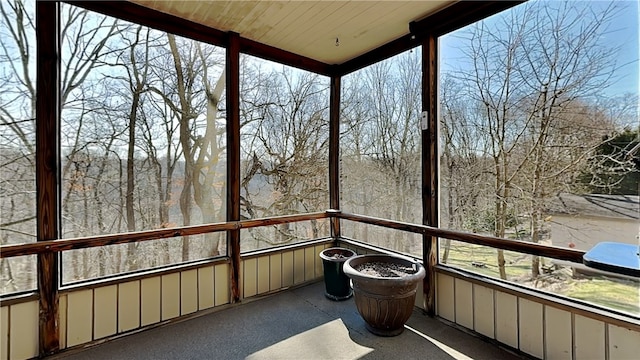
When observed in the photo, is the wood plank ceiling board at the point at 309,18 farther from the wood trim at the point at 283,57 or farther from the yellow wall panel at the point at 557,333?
the yellow wall panel at the point at 557,333

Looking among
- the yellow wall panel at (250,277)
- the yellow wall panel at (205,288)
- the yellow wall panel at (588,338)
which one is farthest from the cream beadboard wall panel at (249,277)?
the yellow wall panel at (588,338)

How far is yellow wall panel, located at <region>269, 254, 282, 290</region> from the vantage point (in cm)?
335

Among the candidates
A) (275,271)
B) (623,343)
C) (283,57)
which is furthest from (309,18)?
(623,343)

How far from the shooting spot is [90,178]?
242cm

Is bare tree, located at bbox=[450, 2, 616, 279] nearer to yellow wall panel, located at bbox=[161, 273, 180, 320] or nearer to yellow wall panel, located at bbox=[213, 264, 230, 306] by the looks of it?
yellow wall panel, located at bbox=[213, 264, 230, 306]

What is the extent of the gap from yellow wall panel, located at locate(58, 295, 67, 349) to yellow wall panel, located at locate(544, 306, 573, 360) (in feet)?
11.5

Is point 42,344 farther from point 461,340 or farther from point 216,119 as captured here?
point 461,340

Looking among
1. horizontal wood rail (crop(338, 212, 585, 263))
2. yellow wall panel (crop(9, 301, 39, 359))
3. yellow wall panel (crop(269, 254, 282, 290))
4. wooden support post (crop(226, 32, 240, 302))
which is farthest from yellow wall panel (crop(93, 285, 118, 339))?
horizontal wood rail (crop(338, 212, 585, 263))

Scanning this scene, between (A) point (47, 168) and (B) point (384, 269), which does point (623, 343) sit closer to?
(B) point (384, 269)

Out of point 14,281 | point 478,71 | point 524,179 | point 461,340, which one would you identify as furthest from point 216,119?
point 461,340

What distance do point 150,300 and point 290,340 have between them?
1.28 meters

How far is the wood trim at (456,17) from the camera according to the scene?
7.66ft

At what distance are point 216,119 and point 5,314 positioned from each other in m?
2.14

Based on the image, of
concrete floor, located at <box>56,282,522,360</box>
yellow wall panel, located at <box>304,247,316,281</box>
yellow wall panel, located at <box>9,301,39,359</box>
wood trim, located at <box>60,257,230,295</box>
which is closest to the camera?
yellow wall panel, located at <box>9,301,39,359</box>
